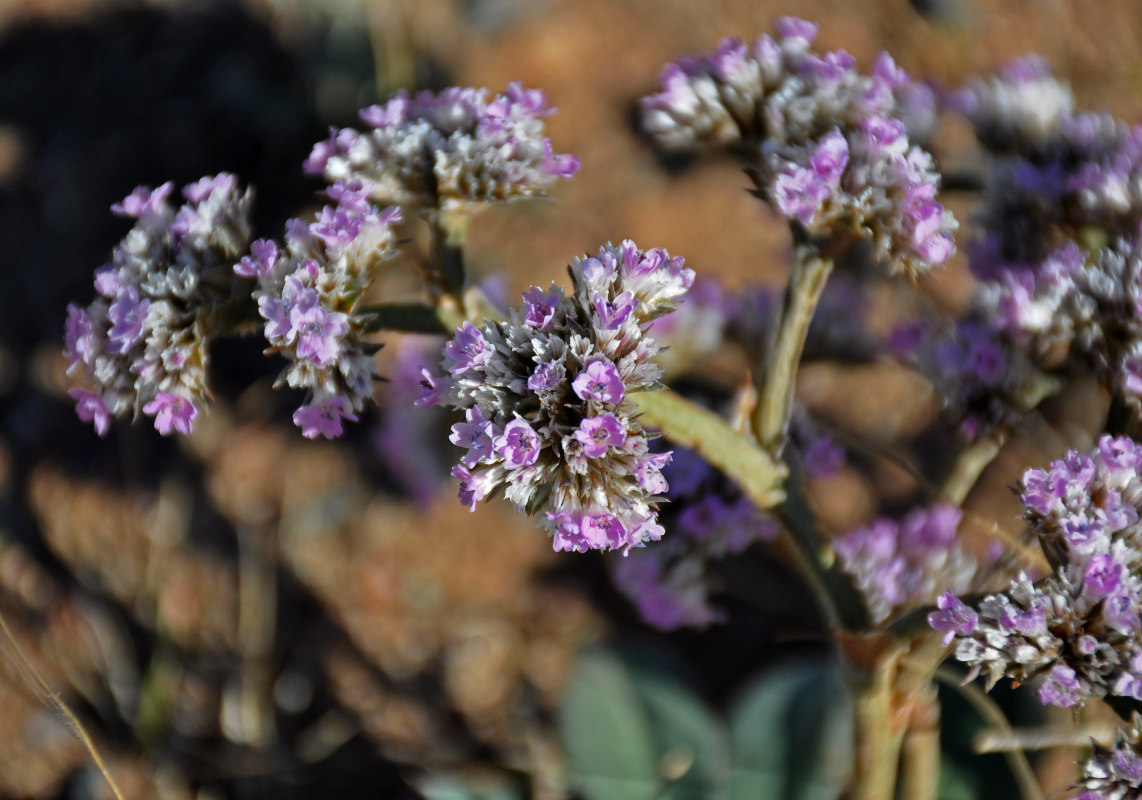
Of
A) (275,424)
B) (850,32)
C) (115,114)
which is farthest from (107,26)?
(850,32)

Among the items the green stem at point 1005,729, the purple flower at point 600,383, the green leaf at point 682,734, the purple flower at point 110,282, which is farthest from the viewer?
the green leaf at point 682,734

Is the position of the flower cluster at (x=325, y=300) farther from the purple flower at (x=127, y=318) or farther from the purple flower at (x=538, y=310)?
the purple flower at (x=538, y=310)

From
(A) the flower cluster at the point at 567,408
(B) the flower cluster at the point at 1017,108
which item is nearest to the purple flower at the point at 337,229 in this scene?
(A) the flower cluster at the point at 567,408

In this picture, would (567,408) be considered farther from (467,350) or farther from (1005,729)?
(1005,729)

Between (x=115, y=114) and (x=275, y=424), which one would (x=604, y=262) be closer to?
(x=275, y=424)

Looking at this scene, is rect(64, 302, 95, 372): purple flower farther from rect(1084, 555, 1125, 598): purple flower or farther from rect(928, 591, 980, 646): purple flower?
rect(1084, 555, 1125, 598): purple flower

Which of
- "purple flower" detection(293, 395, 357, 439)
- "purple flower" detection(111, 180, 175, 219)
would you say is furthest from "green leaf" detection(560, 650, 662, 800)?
"purple flower" detection(111, 180, 175, 219)
